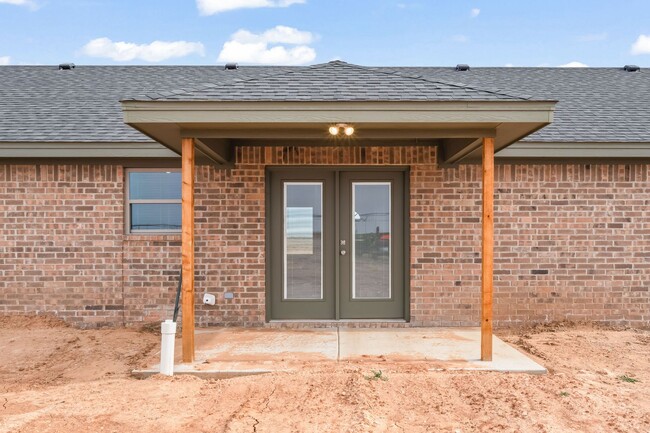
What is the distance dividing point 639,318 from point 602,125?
3.07 metres

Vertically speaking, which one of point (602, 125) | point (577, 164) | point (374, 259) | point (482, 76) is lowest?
point (374, 259)

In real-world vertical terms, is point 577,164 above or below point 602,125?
below

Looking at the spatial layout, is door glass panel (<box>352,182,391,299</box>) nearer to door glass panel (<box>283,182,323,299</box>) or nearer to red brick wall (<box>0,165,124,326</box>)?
door glass panel (<box>283,182,323,299</box>)

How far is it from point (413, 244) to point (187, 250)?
139 inches

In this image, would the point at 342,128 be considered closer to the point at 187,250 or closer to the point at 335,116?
the point at 335,116

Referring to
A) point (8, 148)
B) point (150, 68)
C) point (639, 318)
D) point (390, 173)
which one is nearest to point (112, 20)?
point (150, 68)

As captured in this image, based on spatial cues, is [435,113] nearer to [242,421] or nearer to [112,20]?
[242,421]

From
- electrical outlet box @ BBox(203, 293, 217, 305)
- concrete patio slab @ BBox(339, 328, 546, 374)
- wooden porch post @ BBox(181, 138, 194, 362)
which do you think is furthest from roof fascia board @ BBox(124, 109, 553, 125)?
electrical outlet box @ BBox(203, 293, 217, 305)

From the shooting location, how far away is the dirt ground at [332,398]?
163 inches

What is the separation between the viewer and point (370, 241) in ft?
25.6

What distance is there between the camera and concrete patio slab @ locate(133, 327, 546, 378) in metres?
5.52

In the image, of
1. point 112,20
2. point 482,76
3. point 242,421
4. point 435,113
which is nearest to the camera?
point 242,421

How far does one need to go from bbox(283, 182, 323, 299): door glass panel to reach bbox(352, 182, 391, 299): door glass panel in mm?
537

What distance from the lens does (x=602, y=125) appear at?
322 inches
